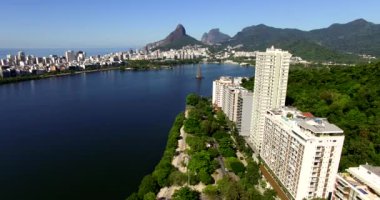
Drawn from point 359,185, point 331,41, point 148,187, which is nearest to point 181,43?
point 331,41

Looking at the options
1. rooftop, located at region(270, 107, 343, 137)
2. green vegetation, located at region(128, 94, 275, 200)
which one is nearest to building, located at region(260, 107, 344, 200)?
rooftop, located at region(270, 107, 343, 137)

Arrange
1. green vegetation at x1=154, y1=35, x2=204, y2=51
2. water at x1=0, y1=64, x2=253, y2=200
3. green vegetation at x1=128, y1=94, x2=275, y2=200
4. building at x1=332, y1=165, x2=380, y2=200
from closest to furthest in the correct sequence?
1. building at x1=332, y1=165, x2=380, y2=200
2. green vegetation at x1=128, y1=94, x2=275, y2=200
3. water at x1=0, y1=64, x2=253, y2=200
4. green vegetation at x1=154, y1=35, x2=204, y2=51

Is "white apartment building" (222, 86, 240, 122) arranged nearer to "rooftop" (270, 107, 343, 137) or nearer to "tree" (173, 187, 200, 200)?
"rooftop" (270, 107, 343, 137)

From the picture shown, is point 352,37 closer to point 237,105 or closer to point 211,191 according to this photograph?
point 237,105

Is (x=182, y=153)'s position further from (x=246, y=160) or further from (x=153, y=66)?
(x=153, y=66)

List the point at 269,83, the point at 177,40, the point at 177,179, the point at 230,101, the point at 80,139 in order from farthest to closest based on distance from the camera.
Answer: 1. the point at 177,40
2. the point at 230,101
3. the point at 80,139
4. the point at 269,83
5. the point at 177,179

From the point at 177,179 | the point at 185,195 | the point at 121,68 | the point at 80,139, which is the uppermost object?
the point at 121,68
